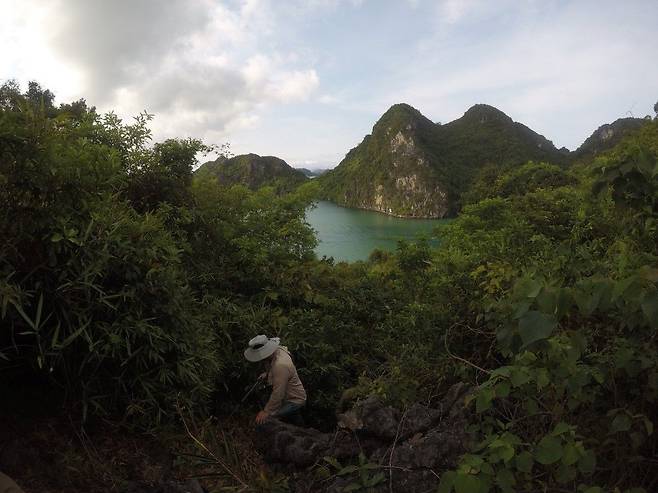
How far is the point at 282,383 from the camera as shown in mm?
3977

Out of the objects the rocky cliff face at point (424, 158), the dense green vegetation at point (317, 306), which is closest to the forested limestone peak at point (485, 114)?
the rocky cliff face at point (424, 158)

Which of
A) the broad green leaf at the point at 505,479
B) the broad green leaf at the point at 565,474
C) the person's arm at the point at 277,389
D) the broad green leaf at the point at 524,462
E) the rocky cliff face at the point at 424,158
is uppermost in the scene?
the rocky cliff face at the point at 424,158

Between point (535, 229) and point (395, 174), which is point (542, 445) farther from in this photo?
point (395, 174)

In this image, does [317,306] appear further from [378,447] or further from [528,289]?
[528,289]

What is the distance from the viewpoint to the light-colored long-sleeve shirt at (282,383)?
3.97m

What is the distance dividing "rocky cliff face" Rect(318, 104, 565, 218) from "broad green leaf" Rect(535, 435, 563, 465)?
2659 inches

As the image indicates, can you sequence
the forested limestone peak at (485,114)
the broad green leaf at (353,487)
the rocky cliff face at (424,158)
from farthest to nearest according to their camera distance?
the forested limestone peak at (485,114) < the rocky cliff face at (424,158) < the broad green leaf at (353,487)

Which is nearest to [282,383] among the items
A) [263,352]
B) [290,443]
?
[263,352]

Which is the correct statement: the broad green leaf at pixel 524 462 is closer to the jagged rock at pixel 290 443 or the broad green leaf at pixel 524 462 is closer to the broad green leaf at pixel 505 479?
the broad green leaf at pixel 505 479

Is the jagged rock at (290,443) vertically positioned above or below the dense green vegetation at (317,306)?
below

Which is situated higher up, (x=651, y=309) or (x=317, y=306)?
(x=651, y=309)

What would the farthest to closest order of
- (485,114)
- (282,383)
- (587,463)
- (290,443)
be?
(485,114) < (282,383) < (290,443) < (587,463)

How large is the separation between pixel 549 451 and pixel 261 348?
3.15 metres

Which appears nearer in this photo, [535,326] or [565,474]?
[535,326]
